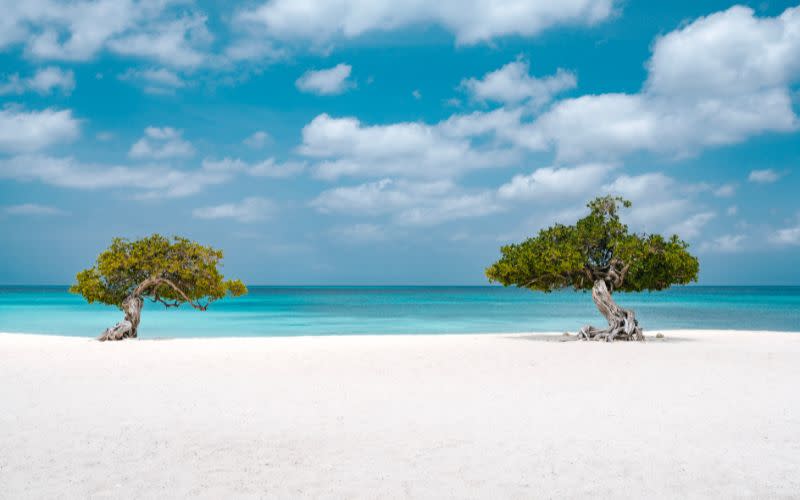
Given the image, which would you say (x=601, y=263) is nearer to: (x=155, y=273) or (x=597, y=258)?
(x=597, y=258)

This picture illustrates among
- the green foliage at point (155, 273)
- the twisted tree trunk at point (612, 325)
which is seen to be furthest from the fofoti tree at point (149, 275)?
the twisted tree trunk at point (612, 325)

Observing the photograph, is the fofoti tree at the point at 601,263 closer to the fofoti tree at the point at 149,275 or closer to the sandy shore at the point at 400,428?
the sandy shore at the point at 400,428

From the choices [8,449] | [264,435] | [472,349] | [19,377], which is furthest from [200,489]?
[472,349]

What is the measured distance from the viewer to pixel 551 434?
8.35 metres

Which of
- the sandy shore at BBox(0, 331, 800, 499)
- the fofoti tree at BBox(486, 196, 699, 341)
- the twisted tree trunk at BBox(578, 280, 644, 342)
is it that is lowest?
the sandy shore at BBox(0, 331, 800, 499)

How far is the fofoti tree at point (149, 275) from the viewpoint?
25.6m

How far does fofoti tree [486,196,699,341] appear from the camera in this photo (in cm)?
2400

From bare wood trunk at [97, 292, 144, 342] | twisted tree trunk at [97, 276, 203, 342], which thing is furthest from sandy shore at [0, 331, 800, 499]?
twisted tree trunk at [97, 276, 203, 342]

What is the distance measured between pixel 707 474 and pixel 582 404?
3.81m

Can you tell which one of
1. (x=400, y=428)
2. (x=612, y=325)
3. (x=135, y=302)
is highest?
(x=135, y=302)

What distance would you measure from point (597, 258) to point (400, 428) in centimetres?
1821

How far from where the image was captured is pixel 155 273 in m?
25.8

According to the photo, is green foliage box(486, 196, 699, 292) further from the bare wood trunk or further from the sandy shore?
the bare wood trunk

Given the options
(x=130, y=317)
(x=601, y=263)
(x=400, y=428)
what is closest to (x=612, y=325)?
(x=601, y=263)
